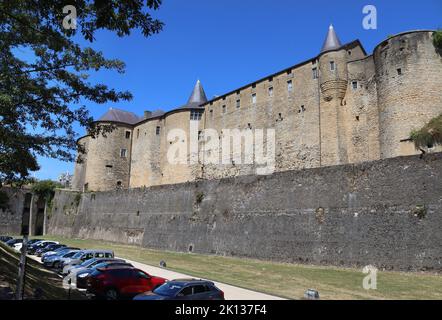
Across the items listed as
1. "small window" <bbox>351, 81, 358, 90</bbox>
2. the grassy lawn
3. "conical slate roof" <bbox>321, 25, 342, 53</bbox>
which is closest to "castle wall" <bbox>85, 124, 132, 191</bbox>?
"conical slate roof" <bbox>321, 25, 342, 53</bbox>

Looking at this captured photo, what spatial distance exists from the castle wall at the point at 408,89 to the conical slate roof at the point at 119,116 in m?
40.5

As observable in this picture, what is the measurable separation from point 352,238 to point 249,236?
291 inches

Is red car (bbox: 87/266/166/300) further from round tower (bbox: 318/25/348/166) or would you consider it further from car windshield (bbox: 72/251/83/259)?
round tower (bbox: 318/25/348/166)

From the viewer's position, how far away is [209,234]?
94.7ft

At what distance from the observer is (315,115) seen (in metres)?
36.6

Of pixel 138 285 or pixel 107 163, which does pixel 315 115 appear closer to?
pixel 138 285

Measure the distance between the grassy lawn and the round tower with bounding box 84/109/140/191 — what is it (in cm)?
3442

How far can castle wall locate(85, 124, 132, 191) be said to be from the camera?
5516 cm

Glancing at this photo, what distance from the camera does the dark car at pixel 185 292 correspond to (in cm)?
956

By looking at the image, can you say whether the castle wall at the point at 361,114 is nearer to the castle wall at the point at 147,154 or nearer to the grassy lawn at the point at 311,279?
the grassy lawn at the point at 311,279
